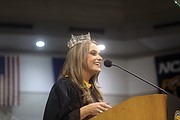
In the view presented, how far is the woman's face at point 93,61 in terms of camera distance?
286 cm

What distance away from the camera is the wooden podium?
7.45ft

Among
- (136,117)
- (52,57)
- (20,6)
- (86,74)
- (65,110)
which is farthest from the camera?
(52,57)

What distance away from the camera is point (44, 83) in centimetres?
955

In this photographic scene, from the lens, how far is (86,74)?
289cm

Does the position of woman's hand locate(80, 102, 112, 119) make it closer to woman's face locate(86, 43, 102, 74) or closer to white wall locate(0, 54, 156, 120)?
woman's face locate(86, 43, 102, 74)

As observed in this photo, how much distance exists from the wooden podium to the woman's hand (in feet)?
0.58

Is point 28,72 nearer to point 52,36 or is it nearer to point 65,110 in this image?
point 52,36

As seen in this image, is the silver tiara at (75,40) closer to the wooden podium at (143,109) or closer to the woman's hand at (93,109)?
the woman's hand at (93,109)

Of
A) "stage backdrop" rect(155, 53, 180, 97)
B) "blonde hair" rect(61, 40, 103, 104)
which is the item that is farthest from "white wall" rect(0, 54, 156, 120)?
"blonde hair" rect(61, 40, 103, 104)

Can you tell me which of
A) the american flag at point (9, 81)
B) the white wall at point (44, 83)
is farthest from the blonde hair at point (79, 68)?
the white wall at point (44, 83)

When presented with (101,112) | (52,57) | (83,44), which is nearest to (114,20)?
(52,57)

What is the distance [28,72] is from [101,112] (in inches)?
283

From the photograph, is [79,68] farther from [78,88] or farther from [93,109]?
[93,109]

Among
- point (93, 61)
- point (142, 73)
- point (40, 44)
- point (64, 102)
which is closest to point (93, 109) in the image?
point (64, 102)
